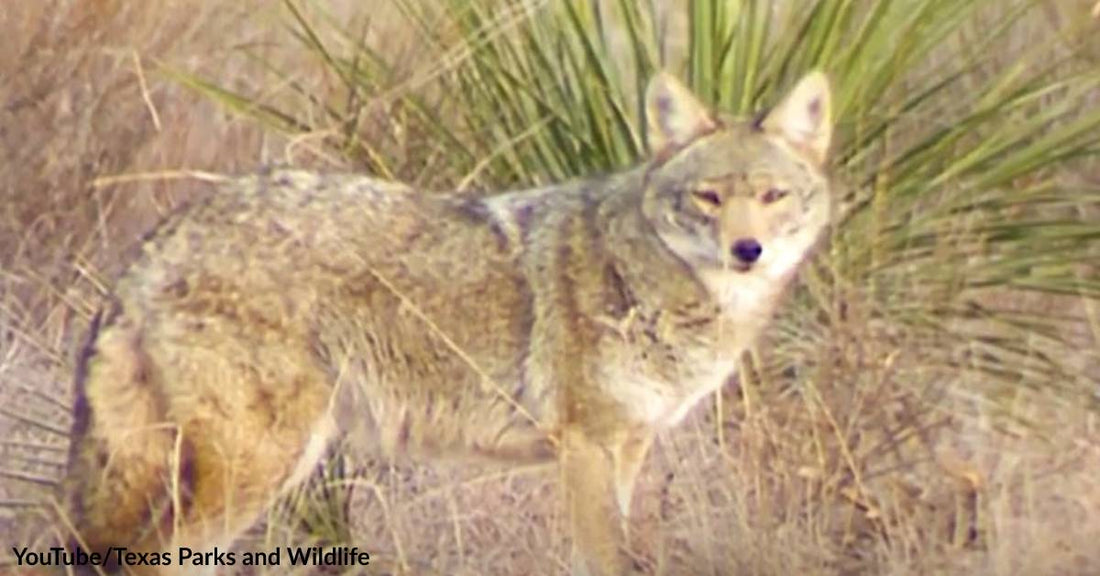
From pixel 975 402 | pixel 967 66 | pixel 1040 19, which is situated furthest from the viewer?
pixel 1040 19

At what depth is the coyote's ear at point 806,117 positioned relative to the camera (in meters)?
5.14

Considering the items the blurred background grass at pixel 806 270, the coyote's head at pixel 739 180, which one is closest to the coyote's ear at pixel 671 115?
the coyote's head at pixel 739 180

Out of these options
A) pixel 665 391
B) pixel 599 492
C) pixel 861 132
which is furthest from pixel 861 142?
pixel 599 492

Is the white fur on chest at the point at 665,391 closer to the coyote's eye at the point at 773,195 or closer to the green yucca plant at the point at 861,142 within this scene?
the coyote's eye at the point at 773,195

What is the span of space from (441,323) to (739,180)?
2.09 feet

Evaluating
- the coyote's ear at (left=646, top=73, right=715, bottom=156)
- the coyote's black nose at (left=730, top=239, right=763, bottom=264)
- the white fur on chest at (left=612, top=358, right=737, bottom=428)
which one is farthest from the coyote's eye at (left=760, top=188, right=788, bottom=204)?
the white fur on chest at (left=612, top=358, right=737, bottom=428)

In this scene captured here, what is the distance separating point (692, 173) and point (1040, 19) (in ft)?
8.93

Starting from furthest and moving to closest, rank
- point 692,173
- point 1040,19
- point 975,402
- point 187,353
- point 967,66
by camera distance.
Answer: point 1040,19 → point 967,66 → point 975,402 → point 692,173 → point 187,353

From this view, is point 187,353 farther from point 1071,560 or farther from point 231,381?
point 1071,560

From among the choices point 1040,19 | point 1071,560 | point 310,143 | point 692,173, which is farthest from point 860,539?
point 1040,19

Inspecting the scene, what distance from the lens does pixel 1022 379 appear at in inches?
235

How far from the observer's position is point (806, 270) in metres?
5.80

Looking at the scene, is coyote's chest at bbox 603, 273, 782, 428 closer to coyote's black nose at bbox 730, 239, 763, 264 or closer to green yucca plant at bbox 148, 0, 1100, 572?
coyote's black nose at bbox 730, 239, 763, 264

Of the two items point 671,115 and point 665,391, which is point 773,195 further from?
point 665,391
